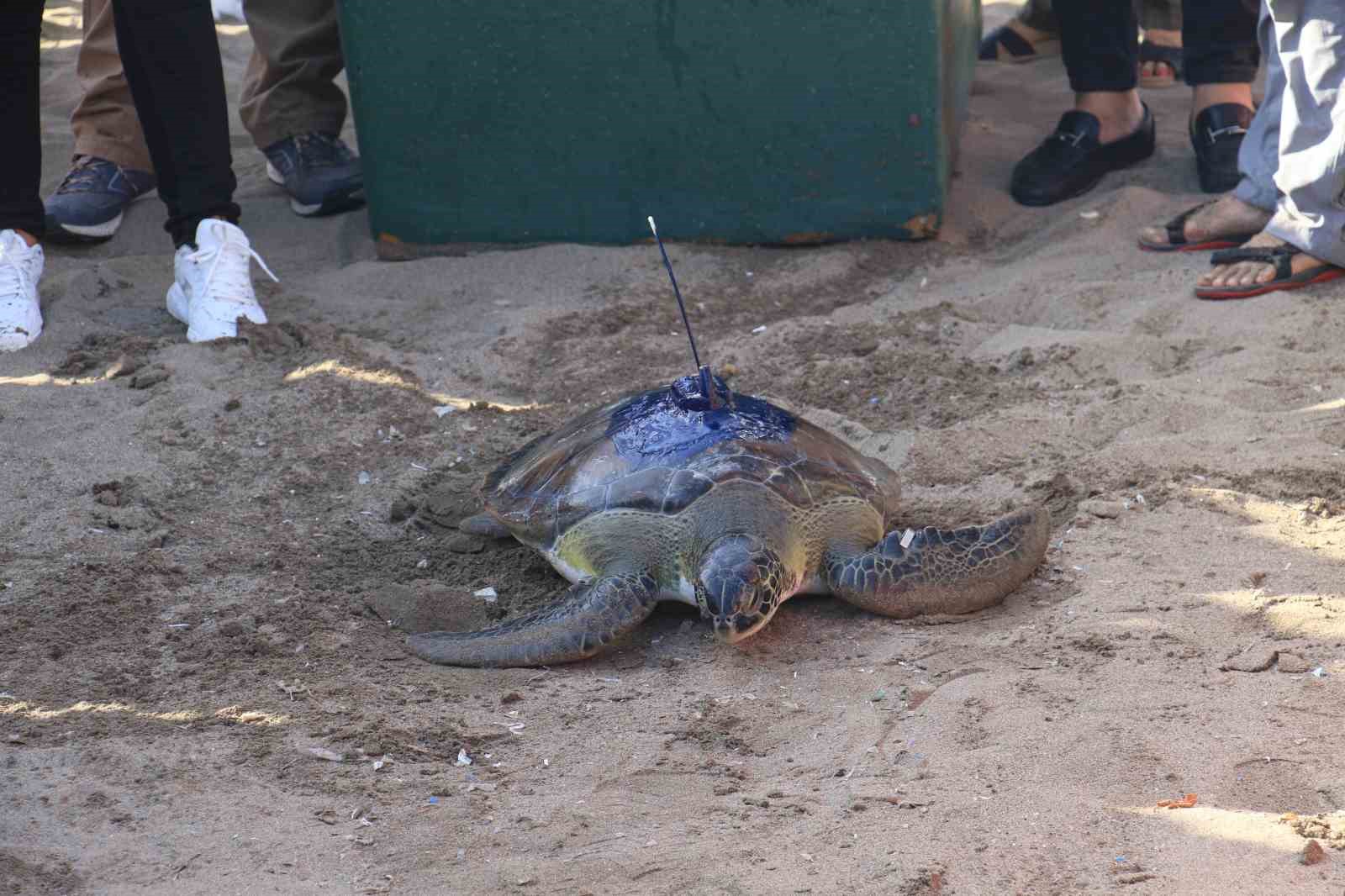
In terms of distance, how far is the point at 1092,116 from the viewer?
400 cm

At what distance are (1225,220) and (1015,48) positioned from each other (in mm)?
2082

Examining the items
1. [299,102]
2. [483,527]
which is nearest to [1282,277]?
[483,527]

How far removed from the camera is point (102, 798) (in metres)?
1.60

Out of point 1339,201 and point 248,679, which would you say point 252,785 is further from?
point 1339,201

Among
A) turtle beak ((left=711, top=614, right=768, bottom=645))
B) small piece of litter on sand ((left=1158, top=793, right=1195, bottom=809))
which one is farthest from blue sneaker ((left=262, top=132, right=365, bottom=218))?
small piece of litter on sand ((left=1158, top=793, right=1195, bottom=809))

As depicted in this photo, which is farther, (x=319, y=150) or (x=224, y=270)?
(x=319, y=150)

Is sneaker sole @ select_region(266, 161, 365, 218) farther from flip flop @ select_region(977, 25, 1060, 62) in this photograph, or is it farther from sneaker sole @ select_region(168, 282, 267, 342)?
flip flop @ select_region(977, 25, 1060, 62)

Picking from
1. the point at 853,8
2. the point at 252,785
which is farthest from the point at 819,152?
the point at 252,785

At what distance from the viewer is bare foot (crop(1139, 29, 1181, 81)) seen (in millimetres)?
4812

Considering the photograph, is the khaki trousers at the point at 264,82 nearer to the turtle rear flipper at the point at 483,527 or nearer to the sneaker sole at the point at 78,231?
the sneaker sole at the point at 78,231

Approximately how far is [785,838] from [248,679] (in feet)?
2.83

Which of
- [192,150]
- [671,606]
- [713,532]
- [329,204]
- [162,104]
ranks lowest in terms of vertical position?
[671,606]

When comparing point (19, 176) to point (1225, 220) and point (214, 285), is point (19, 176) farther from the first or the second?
point (1225, 220)

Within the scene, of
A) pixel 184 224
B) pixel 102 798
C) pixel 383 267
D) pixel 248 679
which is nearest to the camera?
pixel 102 798
